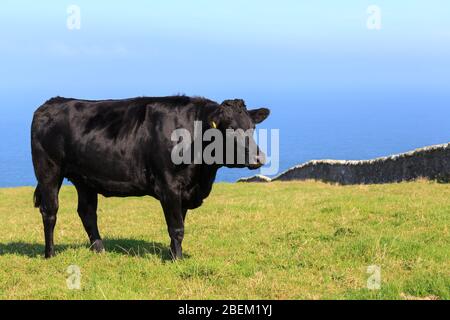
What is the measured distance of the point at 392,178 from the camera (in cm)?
2519

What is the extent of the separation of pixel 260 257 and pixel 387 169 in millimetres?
19133

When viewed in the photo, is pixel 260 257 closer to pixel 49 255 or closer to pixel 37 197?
pixel 49 255

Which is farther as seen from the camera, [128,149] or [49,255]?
[49,255]

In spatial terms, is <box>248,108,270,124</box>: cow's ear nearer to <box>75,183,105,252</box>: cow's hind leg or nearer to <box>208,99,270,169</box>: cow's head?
<box>208,99,270,169</box>: cow's head

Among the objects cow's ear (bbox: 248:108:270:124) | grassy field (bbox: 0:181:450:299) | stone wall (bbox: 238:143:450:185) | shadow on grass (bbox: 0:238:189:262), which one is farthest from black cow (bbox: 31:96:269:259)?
stone wall (bbox: 238:143:450:185)

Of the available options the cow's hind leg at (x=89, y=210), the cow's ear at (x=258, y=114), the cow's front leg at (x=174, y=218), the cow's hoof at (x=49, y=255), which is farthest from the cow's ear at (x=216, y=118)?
the cow's hoof at (x=49, y=255)

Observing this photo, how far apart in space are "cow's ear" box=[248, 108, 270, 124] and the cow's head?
317 millimetres

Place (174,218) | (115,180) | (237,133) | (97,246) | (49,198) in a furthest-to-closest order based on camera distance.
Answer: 1. (97,246)
2. (49,198)
3. (115,180)
4. (174,218)
5. (237,133)

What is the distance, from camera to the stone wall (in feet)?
72.2

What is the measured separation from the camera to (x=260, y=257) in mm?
8195

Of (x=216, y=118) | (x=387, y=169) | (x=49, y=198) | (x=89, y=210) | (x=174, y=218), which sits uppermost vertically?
(x=216, y=118)

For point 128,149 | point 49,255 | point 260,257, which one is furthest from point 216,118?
point 49,255
